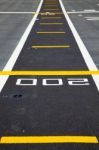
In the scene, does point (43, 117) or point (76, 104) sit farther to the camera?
point (76, 104)

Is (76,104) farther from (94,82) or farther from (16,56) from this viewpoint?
(16,56)

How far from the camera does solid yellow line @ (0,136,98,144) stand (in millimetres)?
7109

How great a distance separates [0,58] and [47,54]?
1687 mm

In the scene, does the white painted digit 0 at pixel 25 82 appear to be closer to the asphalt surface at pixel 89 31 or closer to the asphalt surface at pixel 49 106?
the asphalt surface at pixel 49 106

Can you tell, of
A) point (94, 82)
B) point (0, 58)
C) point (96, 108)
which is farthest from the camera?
point (0, 58)

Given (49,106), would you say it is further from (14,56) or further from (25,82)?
(14,56)

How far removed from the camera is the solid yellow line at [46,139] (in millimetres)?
7109

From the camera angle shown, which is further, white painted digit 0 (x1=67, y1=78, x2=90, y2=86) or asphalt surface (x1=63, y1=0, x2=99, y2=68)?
asphalt surface (x1=63, y1=0, x2=99, y2=68)

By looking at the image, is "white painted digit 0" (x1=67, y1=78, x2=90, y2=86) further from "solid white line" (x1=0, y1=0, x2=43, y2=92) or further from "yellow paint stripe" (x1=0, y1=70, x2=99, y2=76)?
"solid white line" (x1=0, y1=0, x2=43, y2=92)

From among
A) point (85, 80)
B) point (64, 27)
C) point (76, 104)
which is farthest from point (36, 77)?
point (64, 27)

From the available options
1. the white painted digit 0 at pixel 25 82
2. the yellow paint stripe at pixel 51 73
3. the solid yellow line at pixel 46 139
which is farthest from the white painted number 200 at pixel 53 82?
the solid yellow line at pixel 46 139

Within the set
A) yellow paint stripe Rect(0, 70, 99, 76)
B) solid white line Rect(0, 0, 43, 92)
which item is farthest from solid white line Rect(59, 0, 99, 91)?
solid white line Rect(0, 0, 43, 92)

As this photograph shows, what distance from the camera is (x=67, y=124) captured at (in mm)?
7895

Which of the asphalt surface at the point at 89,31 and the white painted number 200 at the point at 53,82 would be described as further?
the asphalt surface at the point at 89,31
